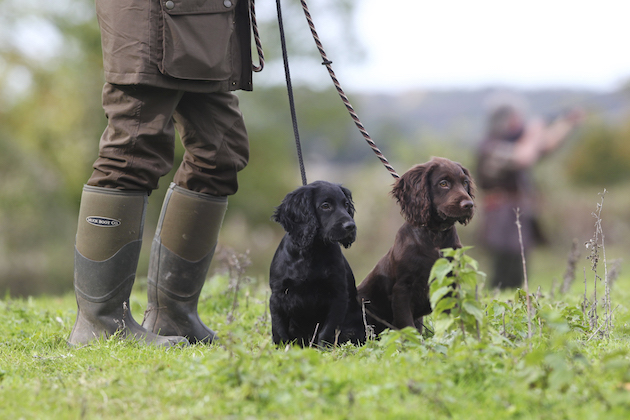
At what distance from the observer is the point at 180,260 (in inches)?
145

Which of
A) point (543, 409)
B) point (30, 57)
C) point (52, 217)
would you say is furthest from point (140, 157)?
point (30, 57)

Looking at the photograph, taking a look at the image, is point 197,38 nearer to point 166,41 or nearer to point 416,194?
point 166,41

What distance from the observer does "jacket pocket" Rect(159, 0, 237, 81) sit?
122 inches

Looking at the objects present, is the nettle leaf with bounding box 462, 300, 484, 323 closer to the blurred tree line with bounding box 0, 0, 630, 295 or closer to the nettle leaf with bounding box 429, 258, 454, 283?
the nettle leaf with bounding box 429, 258, 454, 283

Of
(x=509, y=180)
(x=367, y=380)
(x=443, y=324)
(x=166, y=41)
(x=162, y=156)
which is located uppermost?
(x=166, y=41)

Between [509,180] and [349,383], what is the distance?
9.80 metres

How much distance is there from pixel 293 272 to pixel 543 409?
64.2 inches

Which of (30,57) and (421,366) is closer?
(421,366)

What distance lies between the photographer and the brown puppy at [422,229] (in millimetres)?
3387

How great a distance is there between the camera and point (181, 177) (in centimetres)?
371

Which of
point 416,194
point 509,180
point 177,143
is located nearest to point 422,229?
point 416,194

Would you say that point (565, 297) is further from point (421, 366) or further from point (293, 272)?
point (421, 366)

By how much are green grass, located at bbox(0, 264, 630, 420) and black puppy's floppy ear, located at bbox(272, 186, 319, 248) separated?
0.75 m

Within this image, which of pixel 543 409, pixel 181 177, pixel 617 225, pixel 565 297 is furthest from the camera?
pixel 617 225
